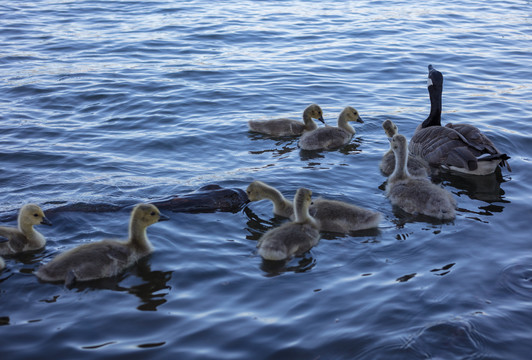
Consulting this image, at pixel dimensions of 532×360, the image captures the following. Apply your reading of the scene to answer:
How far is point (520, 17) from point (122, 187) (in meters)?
17.8

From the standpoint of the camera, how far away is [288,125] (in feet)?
39.7

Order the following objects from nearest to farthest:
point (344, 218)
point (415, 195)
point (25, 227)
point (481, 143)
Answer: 1. point (25, 227)
2. point (344, 218)
3. point (415, 195)
4. point (481, 143)

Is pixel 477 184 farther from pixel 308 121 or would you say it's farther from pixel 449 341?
pixel 449 341

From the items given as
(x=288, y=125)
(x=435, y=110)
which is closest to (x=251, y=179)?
(x=288, y=125)

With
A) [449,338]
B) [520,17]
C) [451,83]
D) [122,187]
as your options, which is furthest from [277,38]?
[449,338]

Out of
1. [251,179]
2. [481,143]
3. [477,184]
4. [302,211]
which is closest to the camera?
[302,211]

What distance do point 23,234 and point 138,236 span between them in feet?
4.41

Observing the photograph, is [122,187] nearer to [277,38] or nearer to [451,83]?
[451,83]

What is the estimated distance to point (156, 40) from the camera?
1895 cm

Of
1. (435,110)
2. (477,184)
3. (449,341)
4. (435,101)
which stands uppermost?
(435,101)

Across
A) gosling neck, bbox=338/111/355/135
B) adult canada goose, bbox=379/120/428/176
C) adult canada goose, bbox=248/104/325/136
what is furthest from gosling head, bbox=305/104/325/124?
adult canada goose, bbox=379/120/428/176

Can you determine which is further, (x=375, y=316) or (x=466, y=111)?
(x=466, y=111)

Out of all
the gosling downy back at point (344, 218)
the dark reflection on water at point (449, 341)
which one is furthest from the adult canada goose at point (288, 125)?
the dark reflection on water at point (449, 341)

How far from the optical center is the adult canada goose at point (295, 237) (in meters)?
7.35
